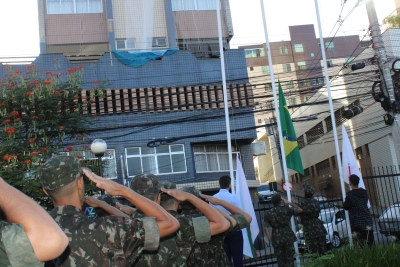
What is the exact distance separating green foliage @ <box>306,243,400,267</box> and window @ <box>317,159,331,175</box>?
29439 millimetres

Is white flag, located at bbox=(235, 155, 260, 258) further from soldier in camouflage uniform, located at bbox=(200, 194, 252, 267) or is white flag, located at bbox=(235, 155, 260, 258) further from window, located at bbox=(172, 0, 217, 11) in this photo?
window, located at bbox=(172, 0, 217, 11)

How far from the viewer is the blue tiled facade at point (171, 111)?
20.6m

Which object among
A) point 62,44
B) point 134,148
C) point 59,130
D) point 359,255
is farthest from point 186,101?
point 359,255

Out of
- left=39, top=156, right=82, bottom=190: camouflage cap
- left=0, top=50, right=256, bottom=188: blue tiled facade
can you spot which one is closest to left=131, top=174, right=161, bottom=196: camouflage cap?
left=39, top=156, right=82, bottom=190: camouflage cap

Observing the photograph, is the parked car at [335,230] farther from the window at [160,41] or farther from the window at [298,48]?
the window at [298,48]

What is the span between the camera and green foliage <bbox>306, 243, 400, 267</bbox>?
500 centimetres

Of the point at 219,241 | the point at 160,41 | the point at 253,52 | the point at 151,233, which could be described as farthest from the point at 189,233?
the point at 253,52

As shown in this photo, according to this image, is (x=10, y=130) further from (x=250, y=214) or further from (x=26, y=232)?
(x=26, y=232)

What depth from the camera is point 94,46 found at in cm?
2261

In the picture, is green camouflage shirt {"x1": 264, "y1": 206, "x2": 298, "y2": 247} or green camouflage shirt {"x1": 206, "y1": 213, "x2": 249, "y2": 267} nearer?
green camouflage shirt {"x1": 206, "y1": 213, "x2": 249, "y2": 267}

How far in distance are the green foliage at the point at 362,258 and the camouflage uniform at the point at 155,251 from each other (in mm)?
2131

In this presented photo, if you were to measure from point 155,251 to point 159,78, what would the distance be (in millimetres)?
17877

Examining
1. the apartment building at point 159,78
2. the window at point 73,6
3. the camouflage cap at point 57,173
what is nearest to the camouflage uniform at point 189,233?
the camouflage cap at point 57,173

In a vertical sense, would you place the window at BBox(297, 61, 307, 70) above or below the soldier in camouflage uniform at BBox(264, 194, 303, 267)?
above
